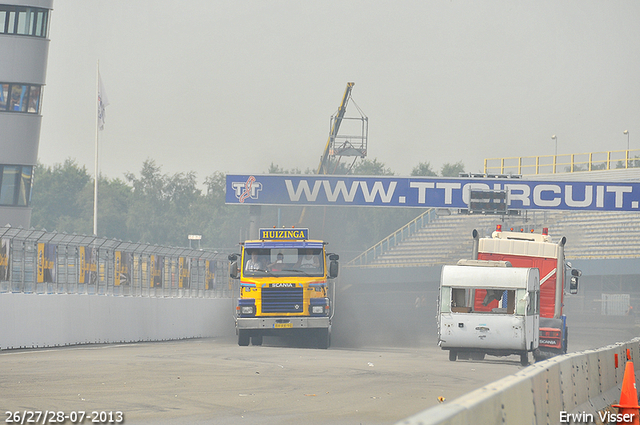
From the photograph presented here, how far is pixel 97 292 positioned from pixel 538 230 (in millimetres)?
42709

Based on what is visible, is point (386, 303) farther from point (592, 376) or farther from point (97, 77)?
point (592, 376)

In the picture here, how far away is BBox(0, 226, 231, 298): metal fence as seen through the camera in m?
22.6

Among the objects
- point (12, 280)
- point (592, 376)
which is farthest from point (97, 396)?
point (12, 280)

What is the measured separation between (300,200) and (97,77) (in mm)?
15496

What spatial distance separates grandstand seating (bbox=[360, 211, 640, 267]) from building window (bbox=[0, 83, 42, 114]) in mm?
28479

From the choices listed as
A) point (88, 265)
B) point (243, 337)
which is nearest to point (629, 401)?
point (243, 337)

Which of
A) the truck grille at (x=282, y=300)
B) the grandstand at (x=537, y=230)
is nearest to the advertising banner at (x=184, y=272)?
the truck grille at (x=282, y=300)

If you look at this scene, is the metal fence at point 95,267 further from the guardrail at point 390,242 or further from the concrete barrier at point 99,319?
the guardrail at point 390,242

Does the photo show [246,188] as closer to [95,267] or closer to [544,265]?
[95,267]

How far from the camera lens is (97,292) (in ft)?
87.1

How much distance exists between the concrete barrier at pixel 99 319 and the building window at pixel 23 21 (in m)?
15.4

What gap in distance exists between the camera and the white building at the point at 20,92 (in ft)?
139

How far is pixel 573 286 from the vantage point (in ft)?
85.0

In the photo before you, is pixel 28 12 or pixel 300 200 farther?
pixel 300 200
